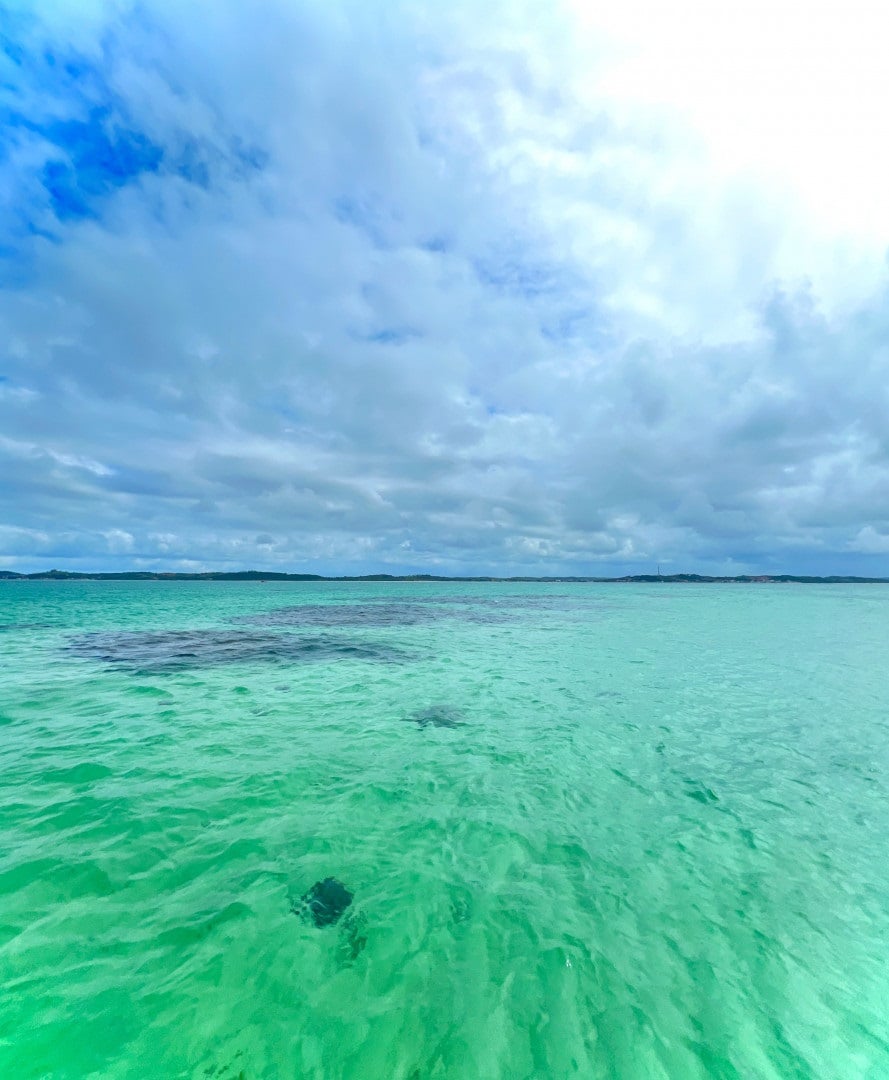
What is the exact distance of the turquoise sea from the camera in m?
5.23

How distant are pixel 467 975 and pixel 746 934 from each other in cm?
422

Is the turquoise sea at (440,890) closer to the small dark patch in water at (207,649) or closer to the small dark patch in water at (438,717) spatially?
the small dark patch in water at (438,717)

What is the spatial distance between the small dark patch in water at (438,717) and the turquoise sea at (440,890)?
0.52ft

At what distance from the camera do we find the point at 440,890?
25.1ft

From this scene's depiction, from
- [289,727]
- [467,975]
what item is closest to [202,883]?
[467,975]

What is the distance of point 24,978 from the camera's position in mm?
5766

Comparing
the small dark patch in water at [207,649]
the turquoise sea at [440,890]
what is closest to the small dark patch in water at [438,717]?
the turquoise sea at [440,890]

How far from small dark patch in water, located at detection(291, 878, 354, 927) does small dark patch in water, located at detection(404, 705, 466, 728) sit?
8.16m

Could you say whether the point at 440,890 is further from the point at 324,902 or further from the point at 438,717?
the point at 438,717

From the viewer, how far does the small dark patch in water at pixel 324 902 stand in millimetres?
6996

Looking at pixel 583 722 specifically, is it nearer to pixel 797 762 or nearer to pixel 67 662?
pixel 797 762

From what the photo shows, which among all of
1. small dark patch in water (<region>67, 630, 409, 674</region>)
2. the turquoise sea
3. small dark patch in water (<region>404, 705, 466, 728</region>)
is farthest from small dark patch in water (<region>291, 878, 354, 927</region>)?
small dark patch in water (<region>67, 630, 409, 674</region>)

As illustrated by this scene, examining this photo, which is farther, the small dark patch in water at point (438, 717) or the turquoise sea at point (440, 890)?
the small dark patch in water at point (438, 717)

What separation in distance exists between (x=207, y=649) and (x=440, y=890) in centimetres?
2765
